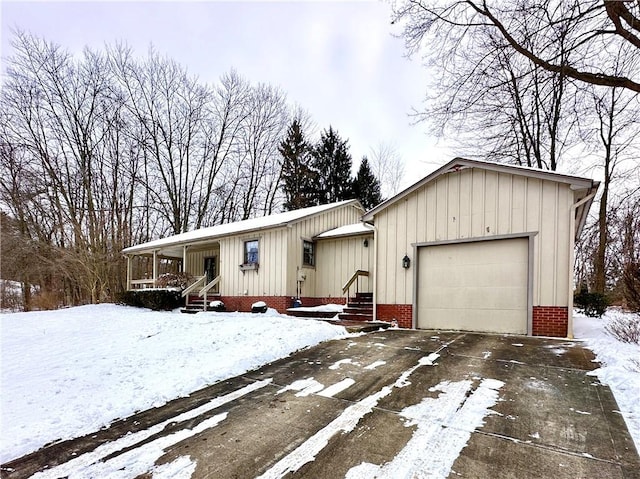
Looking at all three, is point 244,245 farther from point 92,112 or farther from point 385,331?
point 92,112

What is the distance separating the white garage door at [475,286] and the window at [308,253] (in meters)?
4.77

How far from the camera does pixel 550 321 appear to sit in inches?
271

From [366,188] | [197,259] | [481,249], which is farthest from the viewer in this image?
[366,188]

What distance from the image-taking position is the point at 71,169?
65.4ft

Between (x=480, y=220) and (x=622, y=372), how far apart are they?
429 cm

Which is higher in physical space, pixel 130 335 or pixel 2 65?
pixel 2 65

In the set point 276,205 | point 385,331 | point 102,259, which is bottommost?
point 385,331

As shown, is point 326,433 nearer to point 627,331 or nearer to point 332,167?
point 627,331

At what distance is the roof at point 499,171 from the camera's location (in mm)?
6676

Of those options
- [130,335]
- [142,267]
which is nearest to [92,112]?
[142,267]

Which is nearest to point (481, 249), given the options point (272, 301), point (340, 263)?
point (340, 263)

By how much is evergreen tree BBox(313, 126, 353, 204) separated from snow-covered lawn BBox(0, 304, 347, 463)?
19328 millimetres

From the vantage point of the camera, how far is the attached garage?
6.91 m

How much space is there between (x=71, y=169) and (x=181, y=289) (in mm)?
12005
